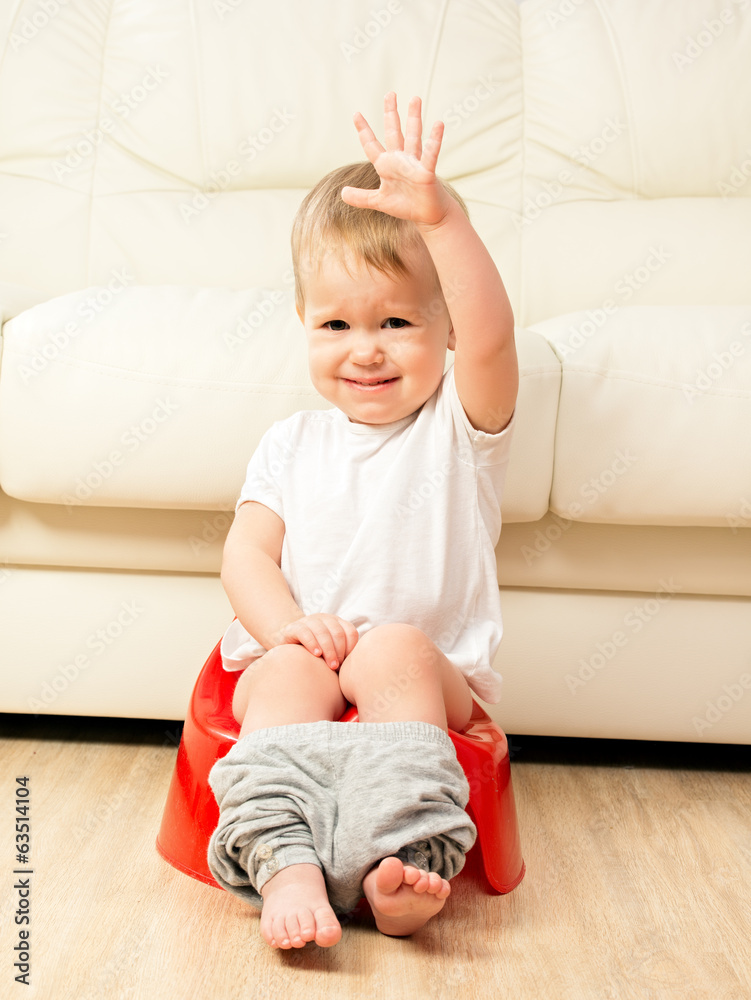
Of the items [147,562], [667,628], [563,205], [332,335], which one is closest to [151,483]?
[147,562]

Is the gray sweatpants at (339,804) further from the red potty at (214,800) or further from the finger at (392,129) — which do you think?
the finger at (392,129)

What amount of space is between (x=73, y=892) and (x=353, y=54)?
60.1 inches

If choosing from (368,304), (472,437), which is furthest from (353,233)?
(472,437)

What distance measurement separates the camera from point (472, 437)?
2.85 ft

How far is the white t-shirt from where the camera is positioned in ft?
2.86

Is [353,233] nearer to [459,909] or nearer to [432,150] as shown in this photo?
[432,150]

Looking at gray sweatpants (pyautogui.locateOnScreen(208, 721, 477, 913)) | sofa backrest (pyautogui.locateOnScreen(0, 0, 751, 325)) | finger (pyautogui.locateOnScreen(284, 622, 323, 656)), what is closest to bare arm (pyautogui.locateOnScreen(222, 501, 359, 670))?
finger (pyautogui.locateOnScreen(284, 622, 323, 656))

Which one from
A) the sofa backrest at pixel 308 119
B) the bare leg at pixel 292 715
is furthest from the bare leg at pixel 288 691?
the sofa backrest at pixel 308 119

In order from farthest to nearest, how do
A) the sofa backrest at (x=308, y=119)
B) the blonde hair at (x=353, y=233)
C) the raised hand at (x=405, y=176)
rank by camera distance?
the sofa backrest at (x=308, y=119)
the blonde hair at (x=353, y=233)
the raised hand at (x=405, y=176)

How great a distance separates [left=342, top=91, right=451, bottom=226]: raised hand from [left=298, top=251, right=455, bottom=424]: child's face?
9 centimetres

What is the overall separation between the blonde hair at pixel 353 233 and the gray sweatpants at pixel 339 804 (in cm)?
42

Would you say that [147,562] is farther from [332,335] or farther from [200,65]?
[200,65]

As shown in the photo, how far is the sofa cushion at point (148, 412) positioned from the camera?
0.99 meters

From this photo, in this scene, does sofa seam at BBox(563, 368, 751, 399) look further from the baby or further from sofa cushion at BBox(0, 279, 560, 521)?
the baby
